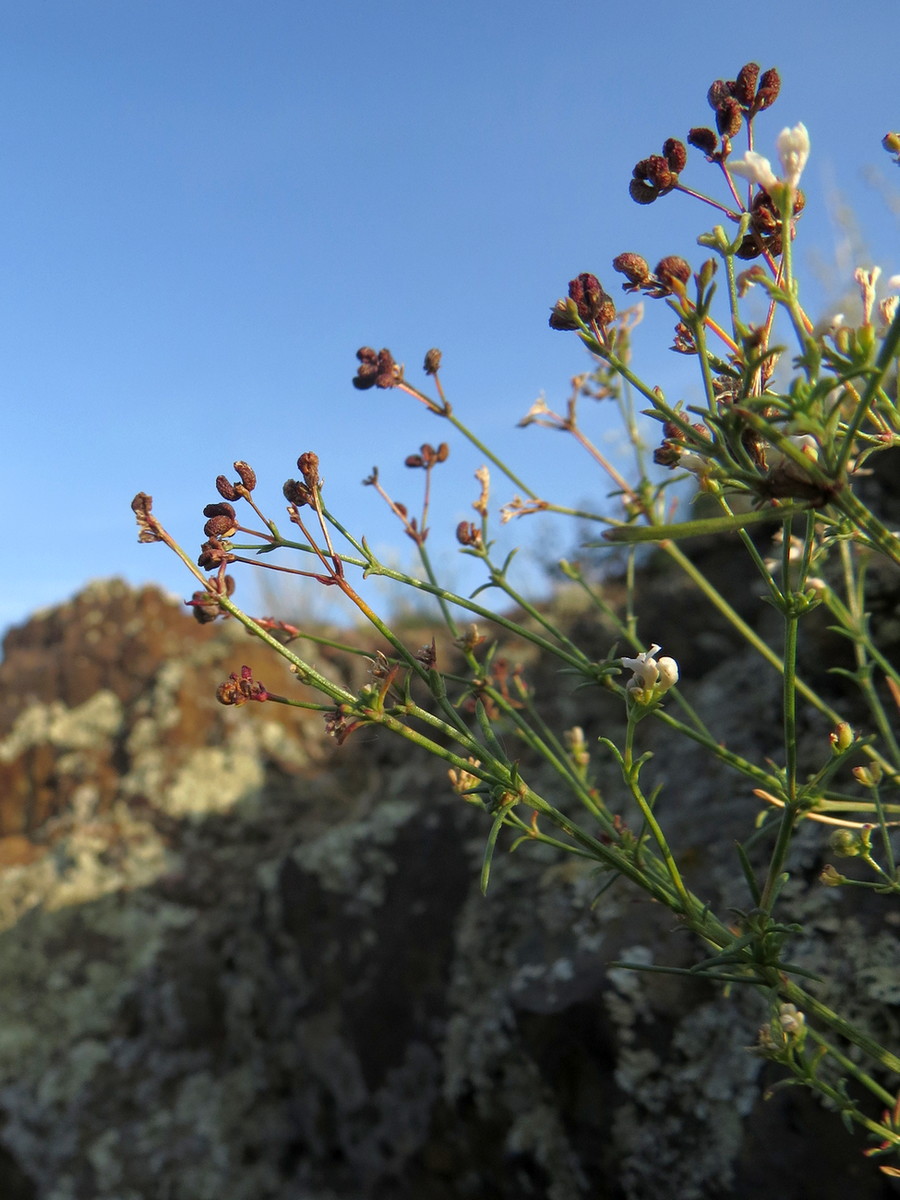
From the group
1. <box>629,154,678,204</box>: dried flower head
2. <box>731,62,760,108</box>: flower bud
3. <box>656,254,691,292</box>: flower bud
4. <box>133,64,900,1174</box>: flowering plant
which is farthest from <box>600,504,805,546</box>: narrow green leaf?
<box>731,62,760,108</box>: flower bud

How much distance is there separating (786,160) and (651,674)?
2.05 feet

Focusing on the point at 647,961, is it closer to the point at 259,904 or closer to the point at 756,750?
the point at 756,750

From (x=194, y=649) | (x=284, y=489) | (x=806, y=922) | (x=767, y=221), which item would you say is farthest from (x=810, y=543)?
(x=194, y=649)

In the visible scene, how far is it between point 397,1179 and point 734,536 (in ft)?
9.53

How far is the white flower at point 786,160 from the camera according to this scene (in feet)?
3.32

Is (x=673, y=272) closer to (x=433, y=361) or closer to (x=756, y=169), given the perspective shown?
(x=756, y=169)

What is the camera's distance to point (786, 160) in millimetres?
1024

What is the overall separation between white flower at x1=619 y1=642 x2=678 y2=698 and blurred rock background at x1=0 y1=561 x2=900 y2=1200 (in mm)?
415

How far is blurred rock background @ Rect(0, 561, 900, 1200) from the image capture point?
228 centimetres

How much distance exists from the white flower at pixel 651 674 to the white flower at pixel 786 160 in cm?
56

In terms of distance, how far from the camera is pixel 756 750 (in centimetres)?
297

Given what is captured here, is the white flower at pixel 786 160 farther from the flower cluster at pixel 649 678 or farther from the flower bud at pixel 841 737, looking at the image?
the flower bud at pixel 841 737

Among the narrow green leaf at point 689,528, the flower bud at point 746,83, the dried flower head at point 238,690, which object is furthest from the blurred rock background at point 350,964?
the flower bud at point 746,83

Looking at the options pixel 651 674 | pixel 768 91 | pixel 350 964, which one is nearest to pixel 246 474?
pixel 651 674
